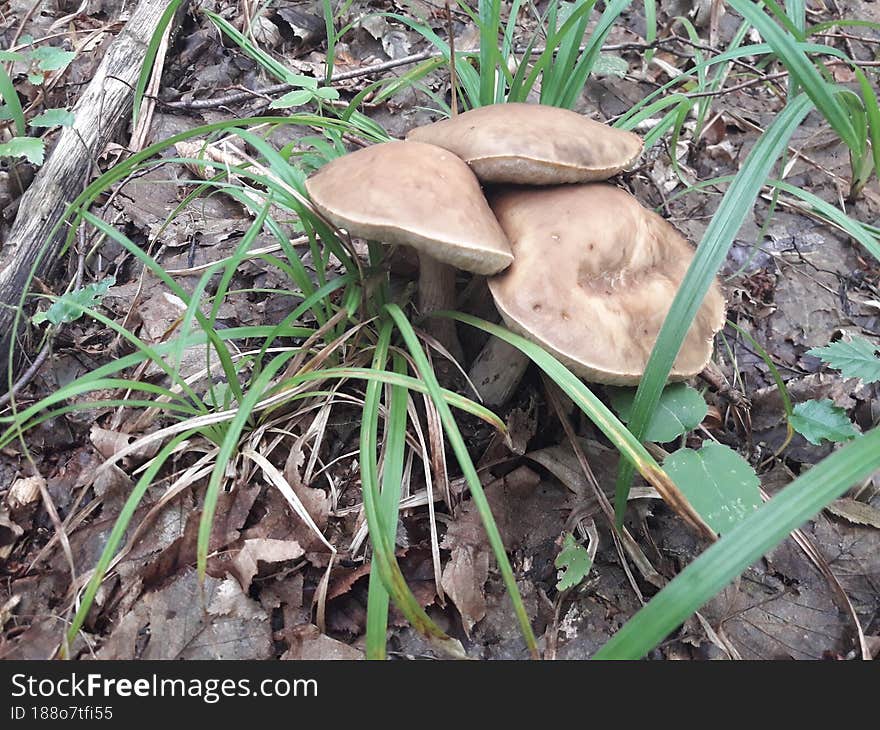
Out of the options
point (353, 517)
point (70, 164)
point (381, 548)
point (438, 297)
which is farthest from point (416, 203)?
point (70, 164)

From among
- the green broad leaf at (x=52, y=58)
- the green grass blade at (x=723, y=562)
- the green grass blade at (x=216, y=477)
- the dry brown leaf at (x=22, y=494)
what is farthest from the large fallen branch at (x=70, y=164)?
the green grass blade at (x=723, y=562)

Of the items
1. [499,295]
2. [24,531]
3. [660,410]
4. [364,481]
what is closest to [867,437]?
[660,410]

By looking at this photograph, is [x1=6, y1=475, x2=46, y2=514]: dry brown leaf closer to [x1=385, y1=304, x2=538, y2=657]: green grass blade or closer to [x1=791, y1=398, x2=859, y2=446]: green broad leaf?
[x1=385, y1=304, x2=538, y2=657]: green grass blade

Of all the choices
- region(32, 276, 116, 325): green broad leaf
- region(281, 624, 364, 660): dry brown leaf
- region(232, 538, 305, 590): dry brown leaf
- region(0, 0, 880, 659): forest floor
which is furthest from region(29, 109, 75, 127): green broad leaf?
region(281, 624, 364, 660): dry brown leaf
